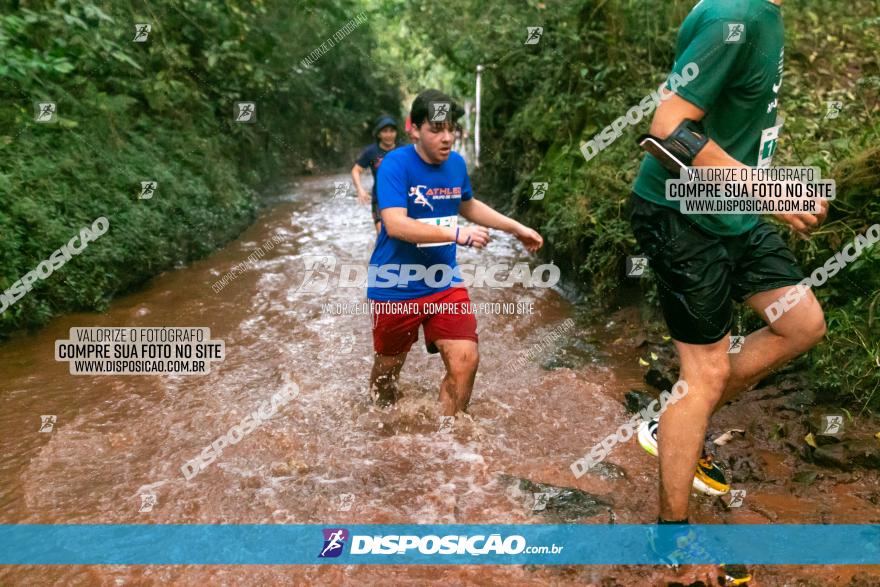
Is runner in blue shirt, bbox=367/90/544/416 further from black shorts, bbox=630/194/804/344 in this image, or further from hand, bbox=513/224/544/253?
black shorts, bbox=630/194/804/344

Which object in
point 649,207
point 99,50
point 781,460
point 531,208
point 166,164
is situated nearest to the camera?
point 649,207

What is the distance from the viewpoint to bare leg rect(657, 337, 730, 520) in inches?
101

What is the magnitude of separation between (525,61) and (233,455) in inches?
318

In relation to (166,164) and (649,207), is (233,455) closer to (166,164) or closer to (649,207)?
(649,207)

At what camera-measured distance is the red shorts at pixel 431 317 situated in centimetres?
387

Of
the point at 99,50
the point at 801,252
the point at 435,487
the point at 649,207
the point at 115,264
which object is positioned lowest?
the point at 435,487

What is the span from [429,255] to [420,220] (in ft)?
0.73

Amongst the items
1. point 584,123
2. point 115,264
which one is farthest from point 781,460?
point 115,264

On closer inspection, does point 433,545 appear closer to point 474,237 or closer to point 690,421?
point 690,421

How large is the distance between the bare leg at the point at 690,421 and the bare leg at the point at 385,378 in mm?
1973

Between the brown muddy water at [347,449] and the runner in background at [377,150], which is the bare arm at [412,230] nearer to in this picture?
the brown muddy water at [347,449]

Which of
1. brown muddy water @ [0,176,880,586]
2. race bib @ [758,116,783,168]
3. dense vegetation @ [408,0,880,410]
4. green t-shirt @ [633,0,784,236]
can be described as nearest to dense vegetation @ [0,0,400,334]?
brown muddy water @ [0,176,880,586]

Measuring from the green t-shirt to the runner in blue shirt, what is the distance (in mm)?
1166

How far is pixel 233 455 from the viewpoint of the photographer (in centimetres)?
398
